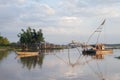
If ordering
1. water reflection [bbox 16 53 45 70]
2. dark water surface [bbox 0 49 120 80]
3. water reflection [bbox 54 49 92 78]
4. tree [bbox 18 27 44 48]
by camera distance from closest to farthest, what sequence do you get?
dark water surface [bbox 0 49 120 80] → water reflection [bbox 54 49 92 78] → water reflection [bbox 16 53 45 70] → tree [bbox 18 27 44 48]

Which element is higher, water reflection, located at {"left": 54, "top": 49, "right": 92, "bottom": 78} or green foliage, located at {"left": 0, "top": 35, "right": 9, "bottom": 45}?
green foliage, located at {"left": 0, "top": 35, "right": 9, "bottom": 45}

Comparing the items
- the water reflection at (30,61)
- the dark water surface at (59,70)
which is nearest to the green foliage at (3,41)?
the water reflection at (30,61)

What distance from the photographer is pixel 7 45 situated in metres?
94.8

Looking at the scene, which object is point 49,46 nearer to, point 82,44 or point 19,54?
point 82,44

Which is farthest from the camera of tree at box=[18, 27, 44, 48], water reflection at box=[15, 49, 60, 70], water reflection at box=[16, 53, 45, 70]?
tree at box=[18, 27, 44, 48]

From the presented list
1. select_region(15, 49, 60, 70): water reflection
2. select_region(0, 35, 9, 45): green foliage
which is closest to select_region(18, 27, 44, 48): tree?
select_region(0, 35, 9, 45): green foliage

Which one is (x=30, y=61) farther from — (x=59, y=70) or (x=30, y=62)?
(x=59, y=70)

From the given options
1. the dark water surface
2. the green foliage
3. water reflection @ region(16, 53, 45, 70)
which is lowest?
the dark water surface

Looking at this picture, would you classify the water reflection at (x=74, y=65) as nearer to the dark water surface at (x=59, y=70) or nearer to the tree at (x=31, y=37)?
the dark water surface at (x=59, y=70)

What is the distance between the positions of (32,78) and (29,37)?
64201 mm

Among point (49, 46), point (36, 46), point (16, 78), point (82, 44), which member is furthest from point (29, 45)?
point (16, 78)

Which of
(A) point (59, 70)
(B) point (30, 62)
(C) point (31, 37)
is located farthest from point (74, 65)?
(C) point (31, 37)

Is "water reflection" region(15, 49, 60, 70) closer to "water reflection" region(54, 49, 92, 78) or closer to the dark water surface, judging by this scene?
the dark water surface

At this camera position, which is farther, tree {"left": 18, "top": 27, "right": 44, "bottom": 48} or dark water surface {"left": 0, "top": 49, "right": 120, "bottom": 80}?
tree {"left": 18, "top": 27, "right": 44, "bottom": 48}
